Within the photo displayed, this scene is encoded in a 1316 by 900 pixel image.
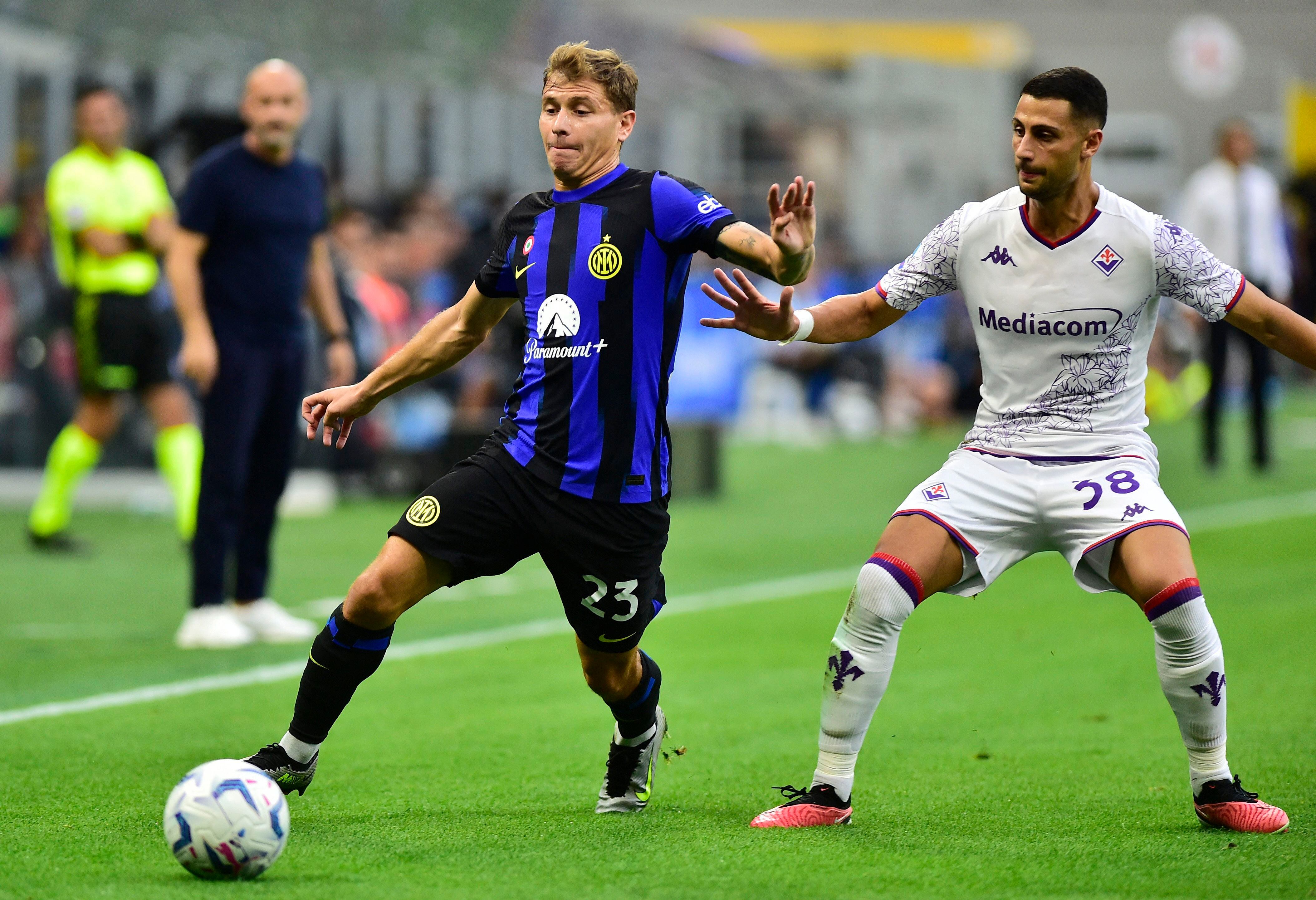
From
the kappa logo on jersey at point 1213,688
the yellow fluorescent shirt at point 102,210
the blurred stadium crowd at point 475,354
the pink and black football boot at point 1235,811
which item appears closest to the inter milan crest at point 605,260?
the kappa logo on jersey at point 1213,688

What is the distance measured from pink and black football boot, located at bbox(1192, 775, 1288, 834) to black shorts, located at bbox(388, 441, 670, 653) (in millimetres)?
1616

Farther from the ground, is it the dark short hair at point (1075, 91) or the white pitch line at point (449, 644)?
the dark short hair at point (1075, 91)

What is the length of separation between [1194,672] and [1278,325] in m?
1.00

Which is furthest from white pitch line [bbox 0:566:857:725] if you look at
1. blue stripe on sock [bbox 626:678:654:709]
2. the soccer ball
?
blue stripe on sock [bbox 626:678:654:709]

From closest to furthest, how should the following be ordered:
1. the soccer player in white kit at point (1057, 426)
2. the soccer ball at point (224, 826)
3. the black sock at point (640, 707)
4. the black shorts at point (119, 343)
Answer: the soccer ball at point (224, 826), the soccer player in white kit at point (1057, 426), the black sock at point (640, 707), the black shorts at point (119, 343)

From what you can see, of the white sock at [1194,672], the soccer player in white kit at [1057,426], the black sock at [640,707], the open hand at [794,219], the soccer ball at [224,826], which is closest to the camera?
the soccer ball at [224,826]

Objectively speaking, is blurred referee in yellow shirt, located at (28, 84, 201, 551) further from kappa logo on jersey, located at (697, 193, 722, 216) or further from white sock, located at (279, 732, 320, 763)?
kappa logo on jersey, located at (697, 193, 722, 216)

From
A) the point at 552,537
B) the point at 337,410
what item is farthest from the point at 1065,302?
the point at 337,410

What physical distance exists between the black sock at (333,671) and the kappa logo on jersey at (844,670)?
1239mm

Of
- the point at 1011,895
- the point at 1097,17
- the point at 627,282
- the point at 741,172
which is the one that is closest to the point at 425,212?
the point at 741,172

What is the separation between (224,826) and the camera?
4289 mm

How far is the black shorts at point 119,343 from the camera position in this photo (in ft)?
34.7

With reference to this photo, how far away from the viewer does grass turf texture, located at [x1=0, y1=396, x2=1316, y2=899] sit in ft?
14.4

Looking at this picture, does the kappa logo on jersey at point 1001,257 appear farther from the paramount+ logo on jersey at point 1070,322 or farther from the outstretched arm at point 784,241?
the outstretched arm at point 784,241
